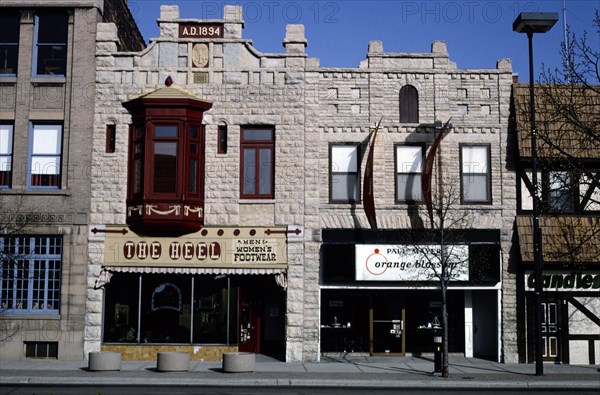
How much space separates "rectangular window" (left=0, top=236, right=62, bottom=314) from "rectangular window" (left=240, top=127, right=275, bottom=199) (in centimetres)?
670

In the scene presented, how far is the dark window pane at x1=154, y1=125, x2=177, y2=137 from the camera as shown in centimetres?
2528

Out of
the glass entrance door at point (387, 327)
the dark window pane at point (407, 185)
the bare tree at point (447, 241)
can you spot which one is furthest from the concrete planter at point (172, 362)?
the dark window pane at point (407, 185)

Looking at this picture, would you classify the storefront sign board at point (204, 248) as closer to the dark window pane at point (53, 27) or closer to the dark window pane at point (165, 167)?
the dark window pane at point (165, 167)

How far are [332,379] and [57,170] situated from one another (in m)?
12.2

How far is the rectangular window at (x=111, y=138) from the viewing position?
2581 centimetres

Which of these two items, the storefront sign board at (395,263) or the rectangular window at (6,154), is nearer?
the storefront sign board at (395,263)

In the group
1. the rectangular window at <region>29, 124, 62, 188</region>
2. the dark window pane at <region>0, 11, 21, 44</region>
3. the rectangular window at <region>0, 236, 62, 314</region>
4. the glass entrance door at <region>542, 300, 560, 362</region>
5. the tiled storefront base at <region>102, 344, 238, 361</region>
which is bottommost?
the tiled storefront base at <region>102, 344, 238, 361</region>

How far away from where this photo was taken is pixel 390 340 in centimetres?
2638

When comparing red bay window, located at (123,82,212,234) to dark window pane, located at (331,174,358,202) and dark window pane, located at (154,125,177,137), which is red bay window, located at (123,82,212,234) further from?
dark window pane, located at (331,174,358,202)

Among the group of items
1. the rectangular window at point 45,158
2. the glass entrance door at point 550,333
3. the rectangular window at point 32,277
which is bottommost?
the glass entrance door at point 550,333

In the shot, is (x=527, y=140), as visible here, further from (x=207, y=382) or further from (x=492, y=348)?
(x=207, y=382)

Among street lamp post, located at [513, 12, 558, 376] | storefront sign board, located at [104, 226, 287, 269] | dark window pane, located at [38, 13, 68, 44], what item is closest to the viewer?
street lamp post, located at [513, 12, 558, 376]

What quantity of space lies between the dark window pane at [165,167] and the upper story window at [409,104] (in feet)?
26.3

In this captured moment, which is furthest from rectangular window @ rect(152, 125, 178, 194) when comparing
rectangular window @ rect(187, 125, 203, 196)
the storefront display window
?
the storefront display window
